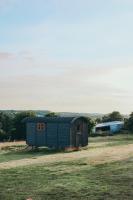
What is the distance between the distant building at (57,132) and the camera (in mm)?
39628

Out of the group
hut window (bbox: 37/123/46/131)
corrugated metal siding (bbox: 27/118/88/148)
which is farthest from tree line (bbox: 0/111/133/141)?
hut window (bbox: 37/123/46/131)

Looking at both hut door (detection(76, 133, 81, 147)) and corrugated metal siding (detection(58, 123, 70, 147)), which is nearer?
corrugated metal siding (detection(58, 123, 70, 147))

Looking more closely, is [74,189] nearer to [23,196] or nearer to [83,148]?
[23,196]

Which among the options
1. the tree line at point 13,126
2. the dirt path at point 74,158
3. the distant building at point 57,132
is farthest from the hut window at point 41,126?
the tree line at point 13,126

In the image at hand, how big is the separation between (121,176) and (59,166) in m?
5.39

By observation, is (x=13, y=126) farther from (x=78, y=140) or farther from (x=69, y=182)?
(x=69, y=182)

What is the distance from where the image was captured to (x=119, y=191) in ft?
52.6

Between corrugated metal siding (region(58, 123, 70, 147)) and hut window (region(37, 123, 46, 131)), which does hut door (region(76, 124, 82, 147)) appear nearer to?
corrugated metal siding (region(58, 123, 70, 147))

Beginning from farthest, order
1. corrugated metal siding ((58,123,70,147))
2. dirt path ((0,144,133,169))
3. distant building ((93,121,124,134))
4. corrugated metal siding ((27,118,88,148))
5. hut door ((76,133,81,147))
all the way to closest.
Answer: distant building ((93,121,124,134)), hut door ((76,133,81,147)), corrugated metal siding ((27,118,88,148)), corrugated metal siding ((58,123,70,147)), dirt path ((0,144,133,169))

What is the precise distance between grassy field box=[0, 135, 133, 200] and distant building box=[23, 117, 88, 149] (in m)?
15.2

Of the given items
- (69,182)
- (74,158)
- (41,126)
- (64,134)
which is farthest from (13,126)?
(69,182)

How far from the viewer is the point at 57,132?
40062mm

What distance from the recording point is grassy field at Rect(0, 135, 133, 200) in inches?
617

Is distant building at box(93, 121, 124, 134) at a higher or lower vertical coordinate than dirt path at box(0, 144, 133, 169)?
higher
